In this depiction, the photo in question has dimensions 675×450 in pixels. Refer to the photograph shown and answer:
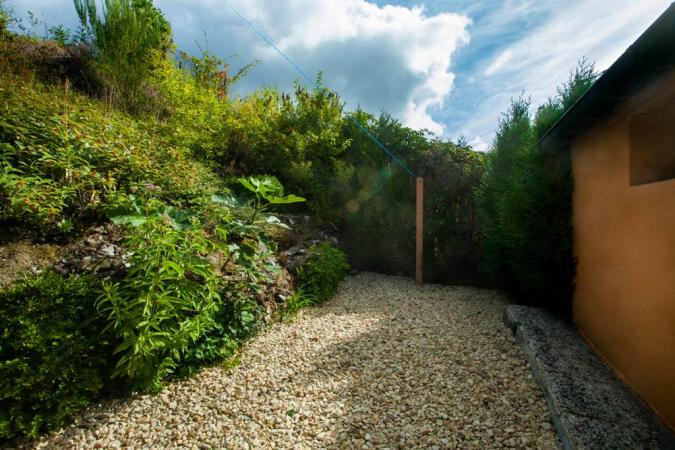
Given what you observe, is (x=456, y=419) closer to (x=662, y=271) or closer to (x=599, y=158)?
(x=662, y=271)

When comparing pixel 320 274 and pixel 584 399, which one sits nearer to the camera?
pixel 584 399

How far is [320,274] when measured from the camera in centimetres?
432

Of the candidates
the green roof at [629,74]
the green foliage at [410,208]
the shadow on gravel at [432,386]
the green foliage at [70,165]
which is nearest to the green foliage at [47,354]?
the green foliage at [70,165]

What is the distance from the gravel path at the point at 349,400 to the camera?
6.31 ft

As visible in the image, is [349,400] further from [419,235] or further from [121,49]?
[121,49]

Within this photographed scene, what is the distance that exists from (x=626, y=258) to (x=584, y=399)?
1.11m

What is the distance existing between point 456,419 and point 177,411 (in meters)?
1.95

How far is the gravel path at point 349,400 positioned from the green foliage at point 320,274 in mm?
887

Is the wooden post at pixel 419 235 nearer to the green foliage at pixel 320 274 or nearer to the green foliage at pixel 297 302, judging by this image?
the green foliage at pixel 320 274

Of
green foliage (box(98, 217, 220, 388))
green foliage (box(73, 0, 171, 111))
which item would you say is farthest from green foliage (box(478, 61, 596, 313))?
green foliage (box(73, 0, 171, 111))

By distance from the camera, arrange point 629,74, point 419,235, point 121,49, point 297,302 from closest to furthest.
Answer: point 629,74 → point 297,302 → point 419,235 → point 121,49

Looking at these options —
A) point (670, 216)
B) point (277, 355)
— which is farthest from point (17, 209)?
point (670, 216)

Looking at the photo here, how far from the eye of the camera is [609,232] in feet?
8.14

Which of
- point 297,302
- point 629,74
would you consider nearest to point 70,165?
point 297,302
